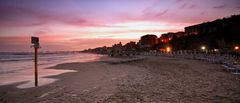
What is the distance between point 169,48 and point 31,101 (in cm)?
8443

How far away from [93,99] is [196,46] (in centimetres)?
6150

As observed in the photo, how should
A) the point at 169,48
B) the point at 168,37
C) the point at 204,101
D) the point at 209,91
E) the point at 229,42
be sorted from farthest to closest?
the point at 168,37 → the point at 169,48 → the point at 229,42 → the point at 209,91 → the point at 204,101

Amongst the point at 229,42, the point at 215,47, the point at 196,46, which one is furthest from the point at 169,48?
the point at 229,42

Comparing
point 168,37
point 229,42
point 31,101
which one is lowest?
point 31,101

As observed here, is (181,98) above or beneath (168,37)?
beneath

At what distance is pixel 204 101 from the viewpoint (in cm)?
639

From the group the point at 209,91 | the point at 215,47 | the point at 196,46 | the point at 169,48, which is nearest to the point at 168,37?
the point at 169,48

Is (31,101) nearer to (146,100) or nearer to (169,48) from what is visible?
(146,100)

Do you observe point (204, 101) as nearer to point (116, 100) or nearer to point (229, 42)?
point (116, 100)

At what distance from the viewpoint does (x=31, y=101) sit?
696cm

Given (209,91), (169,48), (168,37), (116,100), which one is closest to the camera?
(116,100)

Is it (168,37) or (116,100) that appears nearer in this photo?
(116,100)

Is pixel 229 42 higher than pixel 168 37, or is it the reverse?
pixel 168 37

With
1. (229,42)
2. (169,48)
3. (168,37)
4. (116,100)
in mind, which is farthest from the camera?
(168,37)
